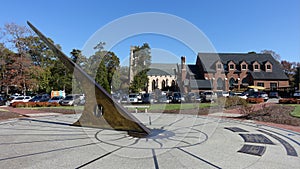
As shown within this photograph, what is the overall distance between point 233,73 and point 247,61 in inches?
239

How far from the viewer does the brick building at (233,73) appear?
47156 millimetres

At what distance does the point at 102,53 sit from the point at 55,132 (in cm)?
2695

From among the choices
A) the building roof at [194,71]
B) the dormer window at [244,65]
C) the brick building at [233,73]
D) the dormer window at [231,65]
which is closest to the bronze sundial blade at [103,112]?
the brick building at [233,73]

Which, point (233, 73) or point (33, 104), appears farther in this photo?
point (233, 73)

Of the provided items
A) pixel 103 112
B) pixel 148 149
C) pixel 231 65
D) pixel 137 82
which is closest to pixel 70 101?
pixel 137 82

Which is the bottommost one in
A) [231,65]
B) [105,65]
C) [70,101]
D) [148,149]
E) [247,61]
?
[148,149]

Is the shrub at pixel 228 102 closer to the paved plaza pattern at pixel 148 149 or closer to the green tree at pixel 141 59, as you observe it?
the green tree at pixel 141 59

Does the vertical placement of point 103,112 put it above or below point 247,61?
below

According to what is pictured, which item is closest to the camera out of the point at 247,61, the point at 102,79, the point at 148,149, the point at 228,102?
the point at 148,149

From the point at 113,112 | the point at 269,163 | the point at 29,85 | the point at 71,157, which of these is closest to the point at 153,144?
the point at 113,112

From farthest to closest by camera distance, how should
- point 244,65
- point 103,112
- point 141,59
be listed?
point 244,65
point 141,59
point 103,112

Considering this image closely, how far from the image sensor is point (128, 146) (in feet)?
19.6

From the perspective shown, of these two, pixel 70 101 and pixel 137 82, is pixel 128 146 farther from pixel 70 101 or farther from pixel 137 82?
pixel 137 82

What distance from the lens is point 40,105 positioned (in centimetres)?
2203
